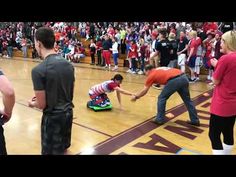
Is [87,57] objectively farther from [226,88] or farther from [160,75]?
[226,88]

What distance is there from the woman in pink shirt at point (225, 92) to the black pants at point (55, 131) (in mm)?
1594

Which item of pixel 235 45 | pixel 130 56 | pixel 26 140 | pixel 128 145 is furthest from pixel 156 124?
pixel 130 56

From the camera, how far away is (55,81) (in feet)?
8.03

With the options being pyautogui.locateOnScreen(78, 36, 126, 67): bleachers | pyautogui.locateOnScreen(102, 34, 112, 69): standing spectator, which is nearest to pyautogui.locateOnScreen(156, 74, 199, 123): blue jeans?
pyautogui.locateOnScreen(102, 34, 112, 69): standing spectator

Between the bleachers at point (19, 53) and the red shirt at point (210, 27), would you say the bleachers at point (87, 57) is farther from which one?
the red shirt at point (210, 27)

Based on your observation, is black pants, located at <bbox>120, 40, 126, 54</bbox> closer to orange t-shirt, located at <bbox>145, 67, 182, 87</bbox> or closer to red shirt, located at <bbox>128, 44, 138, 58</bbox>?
red shirt, located at <bbox>128, 44, 138, 58</bbox>

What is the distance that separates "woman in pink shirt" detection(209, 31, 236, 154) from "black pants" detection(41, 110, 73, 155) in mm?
1594

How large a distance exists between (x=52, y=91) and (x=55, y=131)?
38 cm

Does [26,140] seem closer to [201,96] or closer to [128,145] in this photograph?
[128,145]

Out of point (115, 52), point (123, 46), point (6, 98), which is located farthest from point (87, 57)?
point (6, 98)

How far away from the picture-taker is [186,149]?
426 centimetres

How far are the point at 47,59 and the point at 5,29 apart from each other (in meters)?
22.9

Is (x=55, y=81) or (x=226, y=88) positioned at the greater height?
(x=55, y=81)

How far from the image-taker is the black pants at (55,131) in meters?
2.58
